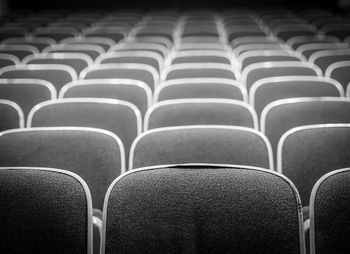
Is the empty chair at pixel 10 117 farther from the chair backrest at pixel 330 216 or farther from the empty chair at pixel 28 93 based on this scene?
the chair backrest at pixel 330 216

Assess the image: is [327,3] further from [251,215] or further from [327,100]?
[251,215]

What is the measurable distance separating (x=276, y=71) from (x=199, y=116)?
1.05 m

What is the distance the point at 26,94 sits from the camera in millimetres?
2502

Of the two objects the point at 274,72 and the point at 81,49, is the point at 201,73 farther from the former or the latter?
the point at 81,49

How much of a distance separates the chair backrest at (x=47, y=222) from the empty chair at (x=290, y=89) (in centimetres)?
148

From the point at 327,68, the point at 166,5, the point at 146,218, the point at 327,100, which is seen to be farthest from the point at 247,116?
the point at 166,5

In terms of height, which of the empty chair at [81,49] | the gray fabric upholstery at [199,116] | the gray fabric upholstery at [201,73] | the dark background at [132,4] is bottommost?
the gray fabric upholstery at [199,116]

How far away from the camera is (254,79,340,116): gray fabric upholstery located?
7.87ft

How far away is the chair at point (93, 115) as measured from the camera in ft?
6.67

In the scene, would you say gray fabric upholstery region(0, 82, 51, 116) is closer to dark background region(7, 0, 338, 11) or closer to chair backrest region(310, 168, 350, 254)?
chair backrest region(310, 168, 350, 254)

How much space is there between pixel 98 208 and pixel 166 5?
8.40m

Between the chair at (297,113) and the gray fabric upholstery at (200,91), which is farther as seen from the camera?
the gray fabric upholstery at (200,91)

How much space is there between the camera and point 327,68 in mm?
2943

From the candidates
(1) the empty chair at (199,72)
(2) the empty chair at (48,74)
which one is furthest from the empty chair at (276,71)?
(2) the empty chair at (48,74)
